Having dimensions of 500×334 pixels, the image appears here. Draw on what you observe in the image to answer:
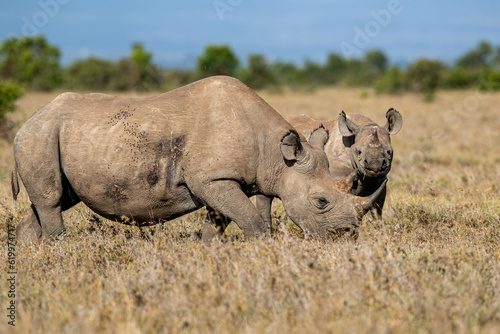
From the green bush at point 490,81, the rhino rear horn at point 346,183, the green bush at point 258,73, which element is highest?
the rhino rear horn at point 346,183

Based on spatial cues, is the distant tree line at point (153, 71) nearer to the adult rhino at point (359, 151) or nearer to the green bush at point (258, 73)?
the green bush at point (258, 73)

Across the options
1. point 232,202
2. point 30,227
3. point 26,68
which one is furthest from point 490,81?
point 30,227

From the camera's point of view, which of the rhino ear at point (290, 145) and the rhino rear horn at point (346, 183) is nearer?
the rhino ear at point (290, 145)

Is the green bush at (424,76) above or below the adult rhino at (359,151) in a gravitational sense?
below

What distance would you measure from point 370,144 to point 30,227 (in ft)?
13.4

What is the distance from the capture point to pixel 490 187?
9656mm

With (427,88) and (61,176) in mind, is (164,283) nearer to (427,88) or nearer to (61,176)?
(61,176)

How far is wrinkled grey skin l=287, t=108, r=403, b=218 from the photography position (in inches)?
288

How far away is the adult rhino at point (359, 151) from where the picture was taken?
7.31 m

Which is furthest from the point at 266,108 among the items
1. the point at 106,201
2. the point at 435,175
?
the point at 435,175

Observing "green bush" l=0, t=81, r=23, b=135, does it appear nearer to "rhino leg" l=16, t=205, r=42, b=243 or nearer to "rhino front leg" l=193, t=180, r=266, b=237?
"rhino leg" l=16, t=205, r=42, b=243

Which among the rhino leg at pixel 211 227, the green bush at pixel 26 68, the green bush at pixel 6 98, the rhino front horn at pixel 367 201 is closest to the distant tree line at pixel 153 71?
the green bush at pixel 26 68

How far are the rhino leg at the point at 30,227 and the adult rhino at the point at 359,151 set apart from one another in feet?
8.68

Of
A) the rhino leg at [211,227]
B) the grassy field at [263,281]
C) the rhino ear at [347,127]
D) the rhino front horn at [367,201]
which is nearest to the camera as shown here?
the grassy field at [263,281]
